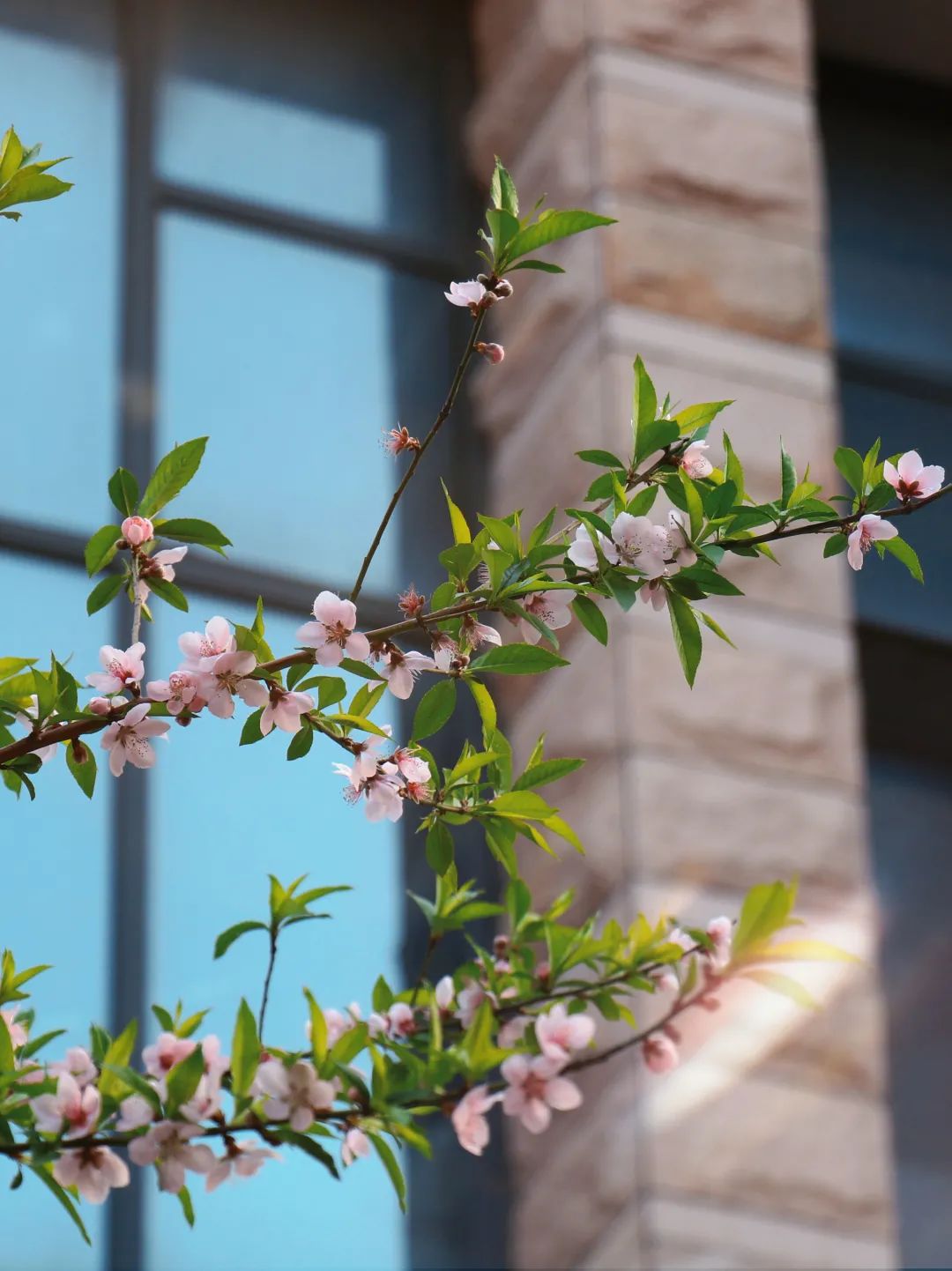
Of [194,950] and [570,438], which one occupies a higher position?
[570,438]

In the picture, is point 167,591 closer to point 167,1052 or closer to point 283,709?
point 283,709

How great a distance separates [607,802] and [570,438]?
630 mm

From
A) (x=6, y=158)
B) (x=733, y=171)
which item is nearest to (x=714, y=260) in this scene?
(x=733, y=171)

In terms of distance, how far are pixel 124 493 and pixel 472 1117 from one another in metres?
0.54

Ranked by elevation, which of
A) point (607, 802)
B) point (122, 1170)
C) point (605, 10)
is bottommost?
point (122, 1170)

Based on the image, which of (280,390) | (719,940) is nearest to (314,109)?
(280,390)

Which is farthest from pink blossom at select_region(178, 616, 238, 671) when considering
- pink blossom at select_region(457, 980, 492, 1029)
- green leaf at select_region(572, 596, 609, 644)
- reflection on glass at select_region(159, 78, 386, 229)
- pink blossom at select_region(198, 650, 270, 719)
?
reflection on glass at select_region(159, 78, 386, 229)

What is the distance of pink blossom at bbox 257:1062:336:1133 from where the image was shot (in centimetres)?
148

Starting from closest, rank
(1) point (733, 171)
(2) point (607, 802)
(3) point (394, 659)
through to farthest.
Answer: (3) point (394, 659)
(2) point (607, 802)
(1) point (733, 171)

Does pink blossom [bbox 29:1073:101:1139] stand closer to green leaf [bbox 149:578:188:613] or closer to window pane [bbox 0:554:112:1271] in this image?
green leaf [bbox 149:578:188:613]

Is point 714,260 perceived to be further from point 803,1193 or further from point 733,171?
point 803,1193

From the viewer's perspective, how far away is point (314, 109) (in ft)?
12.3

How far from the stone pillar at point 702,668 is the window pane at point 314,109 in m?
0.13

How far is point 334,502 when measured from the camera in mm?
3492
